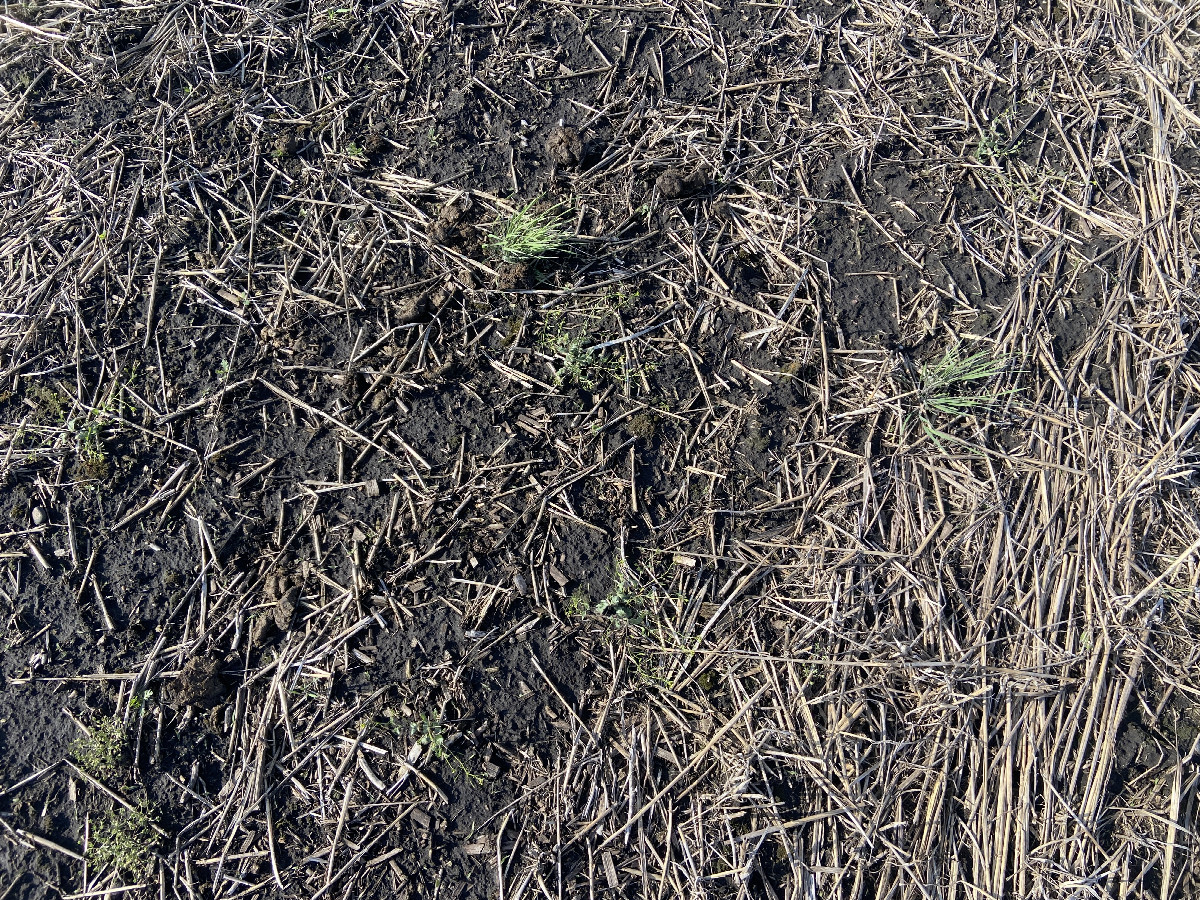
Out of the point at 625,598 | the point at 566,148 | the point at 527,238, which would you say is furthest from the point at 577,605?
the point at 566,148

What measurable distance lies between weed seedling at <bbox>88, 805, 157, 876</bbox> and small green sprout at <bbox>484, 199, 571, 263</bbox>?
1765 mm

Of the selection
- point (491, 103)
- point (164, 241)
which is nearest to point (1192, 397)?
point (491, 103)

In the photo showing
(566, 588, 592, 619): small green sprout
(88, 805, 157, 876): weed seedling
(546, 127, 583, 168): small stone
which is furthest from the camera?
(546, 127, 583, 168): small stone

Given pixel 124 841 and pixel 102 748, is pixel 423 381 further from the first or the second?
pixel 124 841

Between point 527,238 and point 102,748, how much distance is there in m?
1.77

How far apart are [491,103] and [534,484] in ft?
4.40

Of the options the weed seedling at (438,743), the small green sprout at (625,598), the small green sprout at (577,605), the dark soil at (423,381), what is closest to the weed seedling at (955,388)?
the dark soil at (423,381)

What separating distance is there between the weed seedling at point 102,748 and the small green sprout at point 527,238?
5.38 ft

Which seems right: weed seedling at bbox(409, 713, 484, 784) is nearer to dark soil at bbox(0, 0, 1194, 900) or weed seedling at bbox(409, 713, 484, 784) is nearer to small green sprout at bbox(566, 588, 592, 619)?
dark soil at bbox(0, 0, 1194, 900)

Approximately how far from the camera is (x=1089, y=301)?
7.73 ft

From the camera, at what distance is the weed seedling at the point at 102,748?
189 centimetres

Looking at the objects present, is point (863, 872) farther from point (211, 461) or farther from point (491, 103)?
point (491, 103)

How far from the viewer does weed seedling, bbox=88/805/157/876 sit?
1832 mm

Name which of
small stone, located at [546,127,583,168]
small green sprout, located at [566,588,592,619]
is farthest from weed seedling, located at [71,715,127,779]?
small stone, located at [546,127,583,168]
